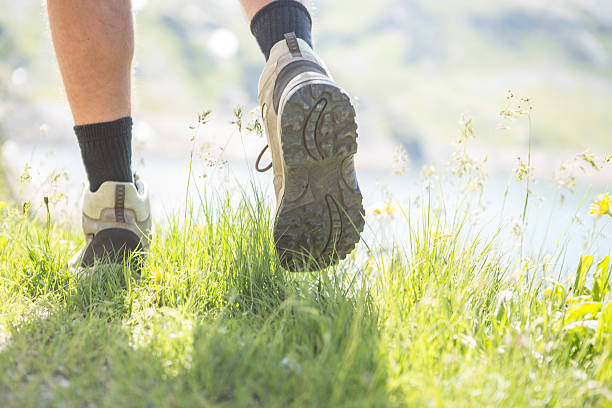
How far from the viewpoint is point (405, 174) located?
1.86 meters

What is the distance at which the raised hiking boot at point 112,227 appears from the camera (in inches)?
66.1

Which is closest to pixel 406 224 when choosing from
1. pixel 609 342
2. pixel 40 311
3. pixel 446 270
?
pixel 446 270

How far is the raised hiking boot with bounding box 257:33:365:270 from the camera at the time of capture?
1.45 meters

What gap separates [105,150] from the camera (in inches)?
67.2

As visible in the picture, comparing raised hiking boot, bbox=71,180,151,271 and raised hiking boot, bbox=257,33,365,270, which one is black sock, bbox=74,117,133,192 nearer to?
raised hiking boot, bbox=71,180,151,271

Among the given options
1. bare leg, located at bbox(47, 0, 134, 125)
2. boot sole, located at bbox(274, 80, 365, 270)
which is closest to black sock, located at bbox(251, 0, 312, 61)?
boot sole, located at bbox(274, 80, 365, 270)

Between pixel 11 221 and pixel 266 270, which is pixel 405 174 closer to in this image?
pixel 266 270

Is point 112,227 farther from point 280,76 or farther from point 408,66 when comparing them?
point 408,66

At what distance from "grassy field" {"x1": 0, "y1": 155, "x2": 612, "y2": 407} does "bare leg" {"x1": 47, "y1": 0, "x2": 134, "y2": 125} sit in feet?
1.56

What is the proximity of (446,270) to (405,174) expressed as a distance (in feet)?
1.52

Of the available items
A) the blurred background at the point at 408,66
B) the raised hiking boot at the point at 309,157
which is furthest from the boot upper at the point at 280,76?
the blurred background at the point at 408,66

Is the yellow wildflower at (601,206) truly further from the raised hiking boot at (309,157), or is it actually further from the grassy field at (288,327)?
the raised hiking boot at (309,157)

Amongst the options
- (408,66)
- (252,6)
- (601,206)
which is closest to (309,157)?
(252,6)

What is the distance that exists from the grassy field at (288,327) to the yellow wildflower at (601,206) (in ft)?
0.53
